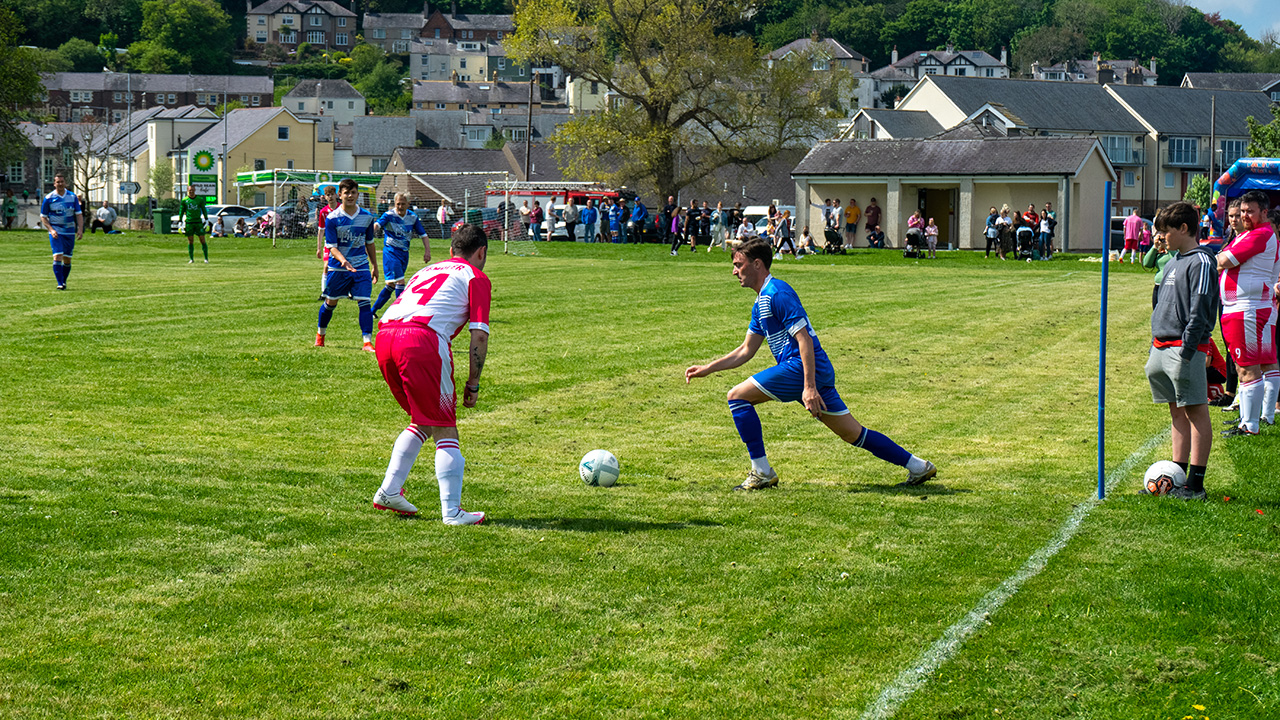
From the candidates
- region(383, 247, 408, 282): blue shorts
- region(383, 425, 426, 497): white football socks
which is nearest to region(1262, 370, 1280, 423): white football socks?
region(383, 425, 426, 497): white football socks

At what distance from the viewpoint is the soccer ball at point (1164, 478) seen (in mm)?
8398

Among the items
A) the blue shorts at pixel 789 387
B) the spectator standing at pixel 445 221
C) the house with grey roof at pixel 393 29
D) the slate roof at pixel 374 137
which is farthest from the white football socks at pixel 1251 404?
the house with grey roof at pixel 393 29

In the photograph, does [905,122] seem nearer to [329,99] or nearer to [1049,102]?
[1049,102]

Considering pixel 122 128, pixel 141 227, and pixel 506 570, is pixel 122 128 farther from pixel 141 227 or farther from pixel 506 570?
pixel 506 570

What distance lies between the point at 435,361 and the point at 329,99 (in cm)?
14862

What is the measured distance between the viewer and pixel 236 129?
332 feet

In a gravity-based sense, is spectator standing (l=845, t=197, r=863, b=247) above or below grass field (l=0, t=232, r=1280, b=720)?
above

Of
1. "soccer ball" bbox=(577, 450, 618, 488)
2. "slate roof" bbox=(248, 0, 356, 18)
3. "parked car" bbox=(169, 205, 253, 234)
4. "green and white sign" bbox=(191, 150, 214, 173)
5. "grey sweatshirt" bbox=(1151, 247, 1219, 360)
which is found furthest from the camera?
"slate roof" bbox=(248, 0, 356, 18)

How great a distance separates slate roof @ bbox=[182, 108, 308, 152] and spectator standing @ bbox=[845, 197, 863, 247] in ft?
204

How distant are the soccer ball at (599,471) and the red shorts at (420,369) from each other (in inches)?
60.0

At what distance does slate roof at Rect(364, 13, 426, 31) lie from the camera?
637 feet

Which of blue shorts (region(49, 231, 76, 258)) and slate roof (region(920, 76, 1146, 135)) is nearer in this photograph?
blue shorts (region(49, 231, 76, 258))

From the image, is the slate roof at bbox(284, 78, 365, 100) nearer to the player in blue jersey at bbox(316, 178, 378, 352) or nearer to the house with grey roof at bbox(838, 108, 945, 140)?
the house with grey roof at bbox(838, 108, 945, 140)

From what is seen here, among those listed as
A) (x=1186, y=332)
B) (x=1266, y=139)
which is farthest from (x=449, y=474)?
(x=1266, y=139)
